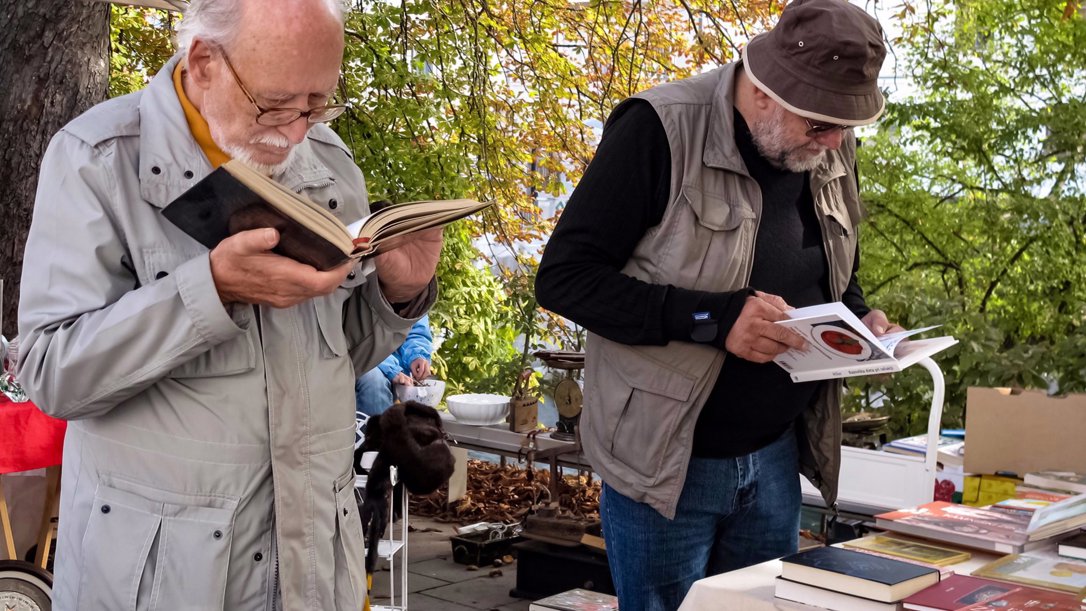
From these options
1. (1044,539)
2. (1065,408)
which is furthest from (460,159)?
(1044,539)

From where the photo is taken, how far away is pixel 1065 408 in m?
2.74

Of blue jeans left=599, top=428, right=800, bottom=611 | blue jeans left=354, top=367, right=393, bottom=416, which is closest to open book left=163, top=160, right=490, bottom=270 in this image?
blue jeans left=599, top=428, right=800, bottom=611

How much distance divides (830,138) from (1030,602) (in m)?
0.96

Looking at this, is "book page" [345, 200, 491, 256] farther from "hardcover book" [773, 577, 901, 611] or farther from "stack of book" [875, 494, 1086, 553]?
"stack of book" [875, 494, 1086, 553]

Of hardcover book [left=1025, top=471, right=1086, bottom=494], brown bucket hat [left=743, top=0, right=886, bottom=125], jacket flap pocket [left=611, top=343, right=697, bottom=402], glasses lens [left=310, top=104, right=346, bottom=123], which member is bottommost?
hardcover book [left=1025, top=471, right=1086, bottom=494]

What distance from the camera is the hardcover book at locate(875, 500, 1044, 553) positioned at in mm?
2035

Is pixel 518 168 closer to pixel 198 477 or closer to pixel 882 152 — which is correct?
pixel 882 152

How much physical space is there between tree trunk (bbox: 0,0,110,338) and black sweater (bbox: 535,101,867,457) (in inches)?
129

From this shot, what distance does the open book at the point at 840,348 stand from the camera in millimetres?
1953

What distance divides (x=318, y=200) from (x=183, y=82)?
26 cm

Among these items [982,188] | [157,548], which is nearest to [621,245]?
[157,548]

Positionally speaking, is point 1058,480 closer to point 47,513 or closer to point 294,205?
point 294,205

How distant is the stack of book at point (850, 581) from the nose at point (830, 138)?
84cm

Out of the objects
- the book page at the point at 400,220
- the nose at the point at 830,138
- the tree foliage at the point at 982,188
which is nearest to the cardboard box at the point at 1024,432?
the nose at the point at 830,138
